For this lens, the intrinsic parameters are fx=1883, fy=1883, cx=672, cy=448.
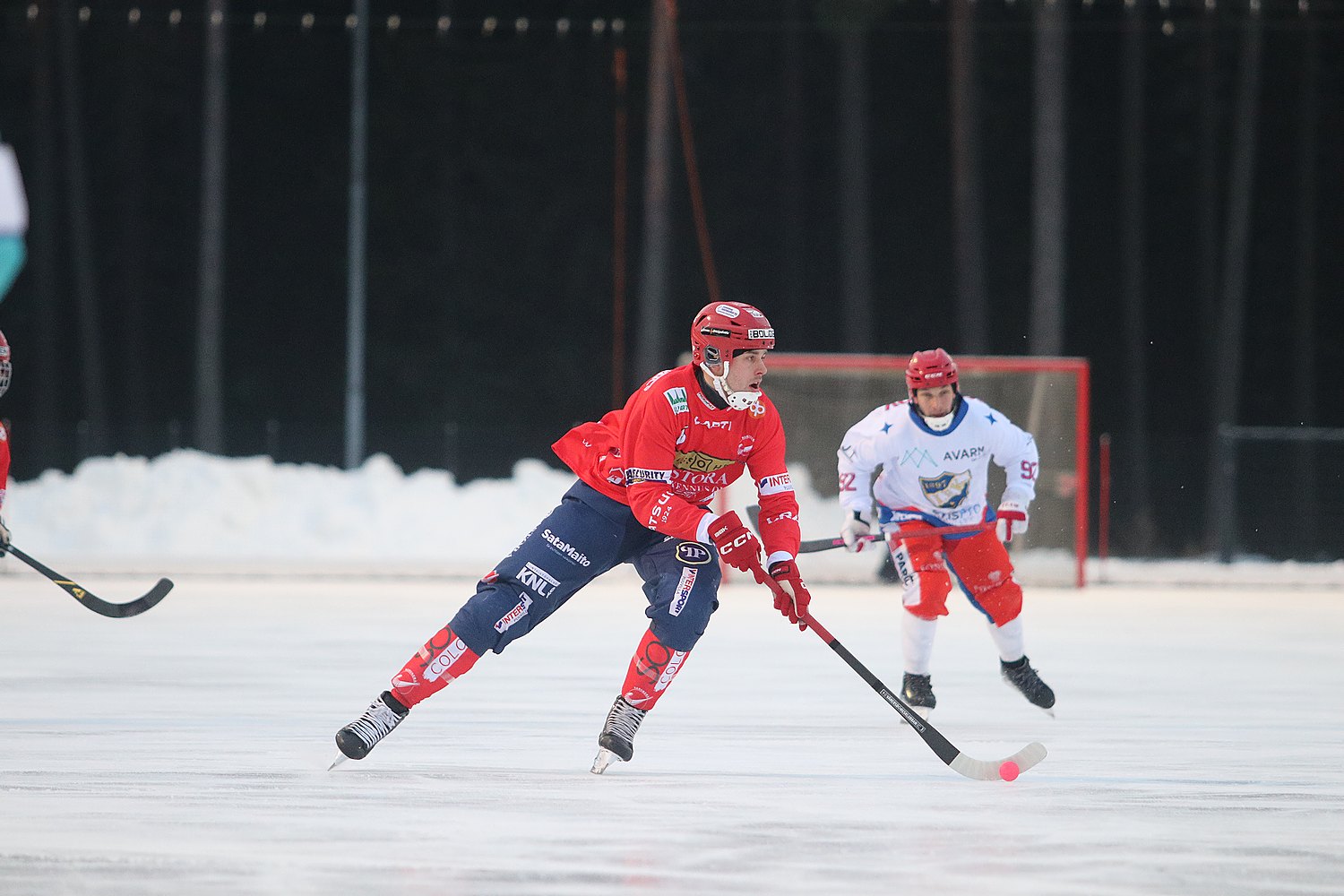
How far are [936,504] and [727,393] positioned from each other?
185 centimetres

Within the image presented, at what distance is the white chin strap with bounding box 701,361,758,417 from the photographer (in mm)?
4750

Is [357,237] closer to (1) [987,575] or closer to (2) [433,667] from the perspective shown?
(1) [987,575]

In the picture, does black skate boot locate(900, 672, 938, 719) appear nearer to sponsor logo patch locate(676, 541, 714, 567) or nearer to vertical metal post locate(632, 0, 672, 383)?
sponsor logo patch locate(676, 541, 714, 567)

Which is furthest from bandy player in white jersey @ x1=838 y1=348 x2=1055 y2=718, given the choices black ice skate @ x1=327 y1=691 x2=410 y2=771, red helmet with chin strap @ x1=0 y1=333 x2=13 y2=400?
red helmet with chin strap @ x1=0 y1=333 x2=13 y2=400

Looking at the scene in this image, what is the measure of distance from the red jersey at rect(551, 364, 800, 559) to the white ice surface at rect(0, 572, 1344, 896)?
2.17 feet

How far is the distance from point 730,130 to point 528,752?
21165mm

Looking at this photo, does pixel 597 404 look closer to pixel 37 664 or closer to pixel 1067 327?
pixel 1067 327

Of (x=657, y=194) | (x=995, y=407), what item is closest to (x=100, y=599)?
(x=995, y=407)

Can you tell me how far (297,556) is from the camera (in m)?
14.1

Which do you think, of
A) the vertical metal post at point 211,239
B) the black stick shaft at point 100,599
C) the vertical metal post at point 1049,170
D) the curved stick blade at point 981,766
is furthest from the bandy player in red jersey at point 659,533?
the vertical metal post at point 211,239

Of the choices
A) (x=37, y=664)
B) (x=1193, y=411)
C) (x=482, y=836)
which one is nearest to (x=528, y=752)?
(x=482, y=836)

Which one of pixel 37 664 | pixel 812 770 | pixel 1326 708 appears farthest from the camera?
pixel 37 664

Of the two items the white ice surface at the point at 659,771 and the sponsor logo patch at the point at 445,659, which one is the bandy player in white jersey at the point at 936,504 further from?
the sponsor logo patch at the point at 445,659

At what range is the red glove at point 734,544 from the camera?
466 cm
